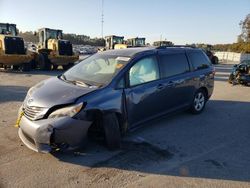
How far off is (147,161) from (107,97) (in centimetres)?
117

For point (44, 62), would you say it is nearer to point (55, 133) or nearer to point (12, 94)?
point (12, 94)

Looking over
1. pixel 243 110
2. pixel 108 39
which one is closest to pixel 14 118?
pixel 243 110

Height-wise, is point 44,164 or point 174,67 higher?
point 174,67

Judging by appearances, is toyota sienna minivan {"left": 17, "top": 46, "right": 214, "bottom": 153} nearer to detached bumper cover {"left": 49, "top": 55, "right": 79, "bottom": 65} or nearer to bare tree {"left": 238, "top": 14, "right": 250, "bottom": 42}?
detached bumper cover {"left": 49, "top": 55, "right": 79, "bottom": 65}

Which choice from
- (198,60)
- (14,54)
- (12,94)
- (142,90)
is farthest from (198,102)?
(14,54)

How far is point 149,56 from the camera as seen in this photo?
212 inches

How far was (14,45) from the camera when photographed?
17000mm

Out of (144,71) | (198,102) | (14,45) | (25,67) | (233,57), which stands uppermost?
(14,45)

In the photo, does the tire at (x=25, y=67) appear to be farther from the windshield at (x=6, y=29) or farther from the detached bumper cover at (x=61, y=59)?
the windshield at (x=6, y=29)

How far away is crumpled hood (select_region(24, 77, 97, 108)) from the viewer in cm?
410

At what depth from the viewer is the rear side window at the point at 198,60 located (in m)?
6.75

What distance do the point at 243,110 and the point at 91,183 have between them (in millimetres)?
5597

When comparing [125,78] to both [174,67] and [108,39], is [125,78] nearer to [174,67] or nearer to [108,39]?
[174,67]

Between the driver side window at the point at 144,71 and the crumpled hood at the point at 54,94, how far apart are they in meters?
0.90
